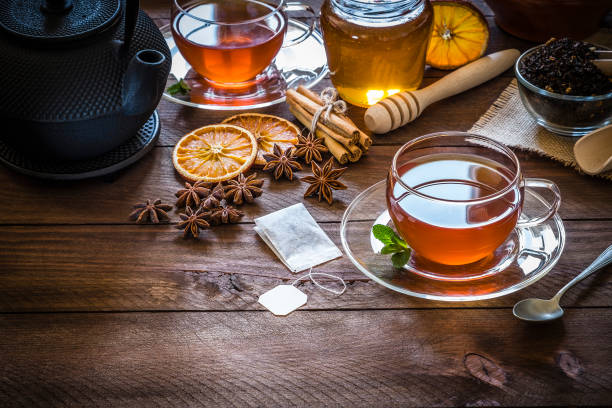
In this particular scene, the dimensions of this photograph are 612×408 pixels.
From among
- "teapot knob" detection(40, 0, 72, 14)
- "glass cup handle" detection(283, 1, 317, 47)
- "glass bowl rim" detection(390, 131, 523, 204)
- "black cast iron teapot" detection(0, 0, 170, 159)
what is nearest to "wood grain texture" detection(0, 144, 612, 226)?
"black cast iron teapot" detection(0, 0, 170, 159)

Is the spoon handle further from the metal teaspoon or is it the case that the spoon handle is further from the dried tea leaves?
the dried tea leaves

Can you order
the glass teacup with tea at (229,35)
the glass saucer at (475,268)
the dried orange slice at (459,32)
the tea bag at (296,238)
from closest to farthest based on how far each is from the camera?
the glass saucer at (475,268)
the tea bag at (296,238)
the glass teacup with tea at (229,35)
the dried orange slice at (459,32)

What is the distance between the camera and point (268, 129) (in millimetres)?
1462

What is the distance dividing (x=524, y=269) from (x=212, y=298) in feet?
1.66

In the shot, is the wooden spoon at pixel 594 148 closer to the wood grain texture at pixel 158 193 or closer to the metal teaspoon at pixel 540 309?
the wood grain texture at pixel 158 193

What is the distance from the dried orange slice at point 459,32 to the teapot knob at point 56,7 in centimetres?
84

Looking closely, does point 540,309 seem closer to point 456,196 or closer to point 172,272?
point 456,196

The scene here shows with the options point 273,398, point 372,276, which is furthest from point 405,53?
point 273,398

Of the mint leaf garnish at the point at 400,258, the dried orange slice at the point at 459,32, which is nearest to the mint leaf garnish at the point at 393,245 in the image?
the mint leaf garnish at the point at 400,258

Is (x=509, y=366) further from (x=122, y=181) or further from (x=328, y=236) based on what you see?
(x=122, y=181)

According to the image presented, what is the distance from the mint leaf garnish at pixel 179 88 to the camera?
5.15 feet

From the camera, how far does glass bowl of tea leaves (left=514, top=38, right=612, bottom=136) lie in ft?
4.29

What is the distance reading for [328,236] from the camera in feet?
3.87

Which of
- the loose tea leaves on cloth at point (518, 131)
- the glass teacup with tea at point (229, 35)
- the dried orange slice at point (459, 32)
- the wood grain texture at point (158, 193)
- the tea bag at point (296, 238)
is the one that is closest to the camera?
the tea bag at point (296, 238)
